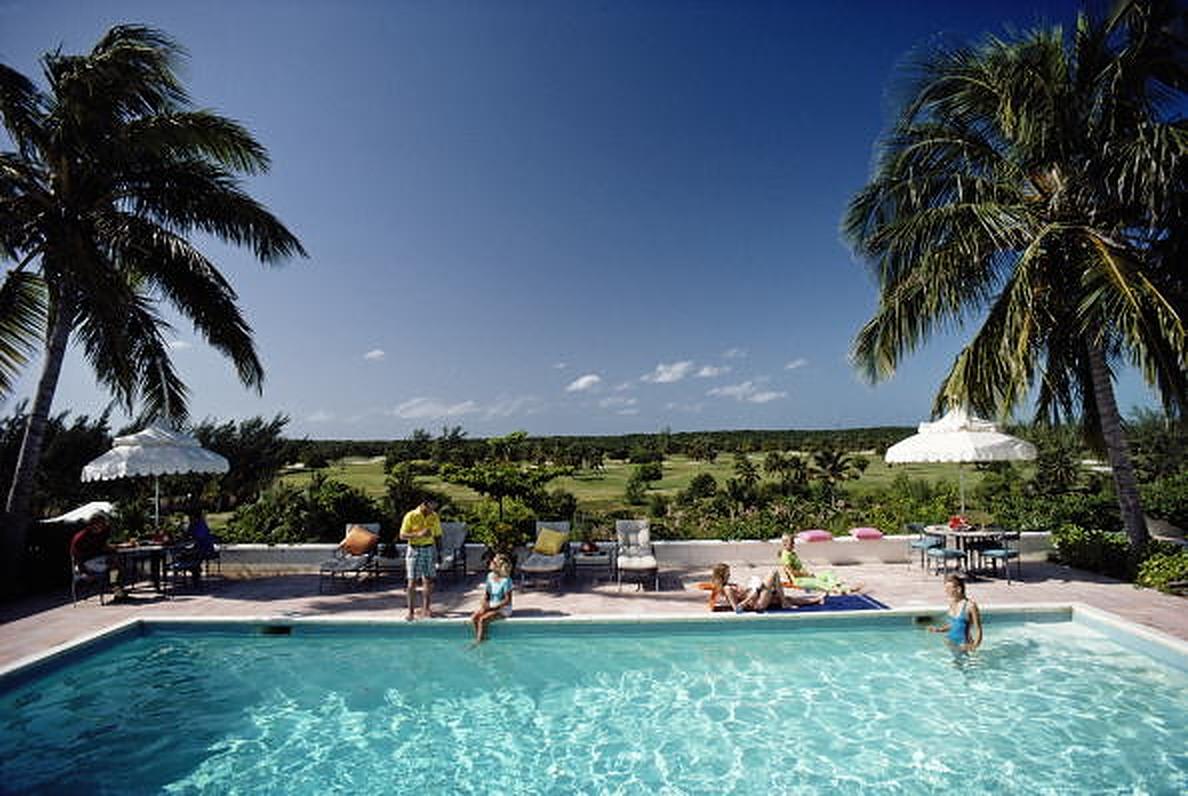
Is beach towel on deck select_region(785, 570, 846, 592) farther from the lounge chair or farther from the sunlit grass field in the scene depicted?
the sunlit grass field

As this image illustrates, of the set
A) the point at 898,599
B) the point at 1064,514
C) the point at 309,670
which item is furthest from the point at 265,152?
the point at 1064,514

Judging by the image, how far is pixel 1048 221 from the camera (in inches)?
367

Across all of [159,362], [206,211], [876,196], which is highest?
[876,196]

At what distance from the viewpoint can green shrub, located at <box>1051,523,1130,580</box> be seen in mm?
9297

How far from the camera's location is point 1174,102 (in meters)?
9.08

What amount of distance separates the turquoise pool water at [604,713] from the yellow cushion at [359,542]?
6.76 ft

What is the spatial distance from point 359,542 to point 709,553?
604 centimetres

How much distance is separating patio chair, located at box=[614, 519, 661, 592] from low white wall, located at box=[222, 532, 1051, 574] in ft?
2.33

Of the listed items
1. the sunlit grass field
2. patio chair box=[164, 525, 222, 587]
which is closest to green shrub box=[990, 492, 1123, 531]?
the sunlit grass field

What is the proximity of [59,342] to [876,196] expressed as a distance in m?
14.1

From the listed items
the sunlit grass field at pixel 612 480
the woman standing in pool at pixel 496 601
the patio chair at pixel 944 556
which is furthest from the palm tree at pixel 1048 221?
the sunlit grass field at pixel 612 480

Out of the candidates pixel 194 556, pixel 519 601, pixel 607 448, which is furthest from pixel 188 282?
pixel 607 448

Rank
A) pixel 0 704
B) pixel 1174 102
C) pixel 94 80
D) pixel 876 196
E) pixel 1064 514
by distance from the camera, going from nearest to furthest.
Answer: pixel 0 704 → pixel 94 80 → pixel 1174 102 → pixel 876 196 → pixel 1064 514

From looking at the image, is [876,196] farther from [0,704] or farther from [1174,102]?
[0,704]
